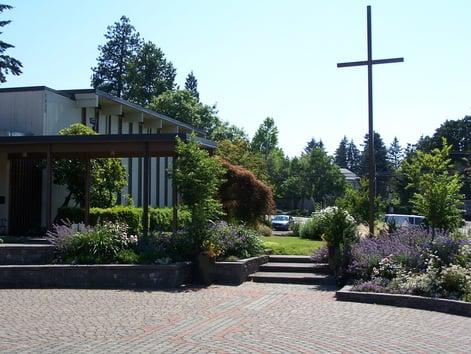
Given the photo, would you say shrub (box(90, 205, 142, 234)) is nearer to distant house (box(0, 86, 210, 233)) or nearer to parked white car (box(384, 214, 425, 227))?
distant house (box(0, 86, 210, 233))

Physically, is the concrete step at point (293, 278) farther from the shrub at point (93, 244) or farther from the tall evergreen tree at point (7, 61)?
A: the tall evergreen tree at point (7, 61)

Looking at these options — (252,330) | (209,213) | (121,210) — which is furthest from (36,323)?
(121,210)

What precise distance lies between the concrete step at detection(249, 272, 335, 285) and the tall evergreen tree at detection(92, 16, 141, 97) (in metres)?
57.1

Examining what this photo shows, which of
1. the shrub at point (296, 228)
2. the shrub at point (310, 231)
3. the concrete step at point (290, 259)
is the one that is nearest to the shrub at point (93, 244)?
the concrete step at point (290, 259)

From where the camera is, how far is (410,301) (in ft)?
37.0

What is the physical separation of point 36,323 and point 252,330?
331 centimetres

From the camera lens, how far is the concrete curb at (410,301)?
10.6 meters

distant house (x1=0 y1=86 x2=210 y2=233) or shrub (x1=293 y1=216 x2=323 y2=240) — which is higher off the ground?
distant house (x1=0 y1=86 x2=210 y2=233)

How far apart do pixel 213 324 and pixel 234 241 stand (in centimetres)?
673

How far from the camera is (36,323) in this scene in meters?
9.12

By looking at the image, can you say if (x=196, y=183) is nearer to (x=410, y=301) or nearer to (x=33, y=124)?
(x=410, y=301)

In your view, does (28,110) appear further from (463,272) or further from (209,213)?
(463,272)

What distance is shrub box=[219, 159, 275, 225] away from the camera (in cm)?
2528

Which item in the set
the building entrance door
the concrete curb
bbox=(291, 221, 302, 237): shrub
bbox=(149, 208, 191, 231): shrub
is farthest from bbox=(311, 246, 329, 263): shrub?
bbox=(291, 221, 302, 237): shrub
